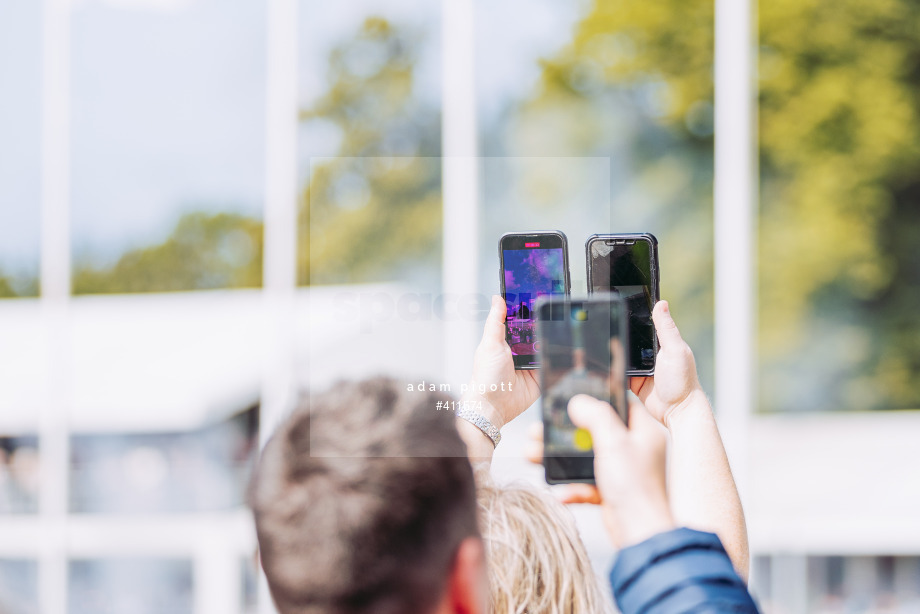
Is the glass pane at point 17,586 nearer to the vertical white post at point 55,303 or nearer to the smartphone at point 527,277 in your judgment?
the vertical white post at point 55,303

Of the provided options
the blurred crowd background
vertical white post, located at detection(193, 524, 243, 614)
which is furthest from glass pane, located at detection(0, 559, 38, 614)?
vertical white post, located at detection(193, 524, 243, 614)

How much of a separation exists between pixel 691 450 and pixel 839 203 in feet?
13.7

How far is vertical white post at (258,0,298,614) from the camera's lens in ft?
11.4

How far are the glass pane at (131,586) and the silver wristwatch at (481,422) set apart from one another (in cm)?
322

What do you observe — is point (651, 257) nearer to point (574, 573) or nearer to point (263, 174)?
point (574, 573)

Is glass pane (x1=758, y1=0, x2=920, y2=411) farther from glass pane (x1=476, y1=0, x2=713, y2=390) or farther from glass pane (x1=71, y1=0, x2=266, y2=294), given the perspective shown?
glass pane (x1=71, y1=0, x2=266, y2=294)

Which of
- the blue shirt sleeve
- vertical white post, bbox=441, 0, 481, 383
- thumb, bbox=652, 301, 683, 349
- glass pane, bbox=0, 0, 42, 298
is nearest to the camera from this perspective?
the blue shirt sleeve

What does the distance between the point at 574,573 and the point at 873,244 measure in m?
4.24

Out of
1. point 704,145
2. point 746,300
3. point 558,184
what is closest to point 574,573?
point 558,184

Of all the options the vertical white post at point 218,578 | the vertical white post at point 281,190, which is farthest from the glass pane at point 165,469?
the vertical white post at point 281,190

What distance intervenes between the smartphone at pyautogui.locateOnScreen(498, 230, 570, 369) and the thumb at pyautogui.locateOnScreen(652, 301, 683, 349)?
121 mm

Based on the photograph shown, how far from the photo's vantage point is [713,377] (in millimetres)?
3391

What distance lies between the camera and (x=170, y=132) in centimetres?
385

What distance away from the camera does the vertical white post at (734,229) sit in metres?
3.28
